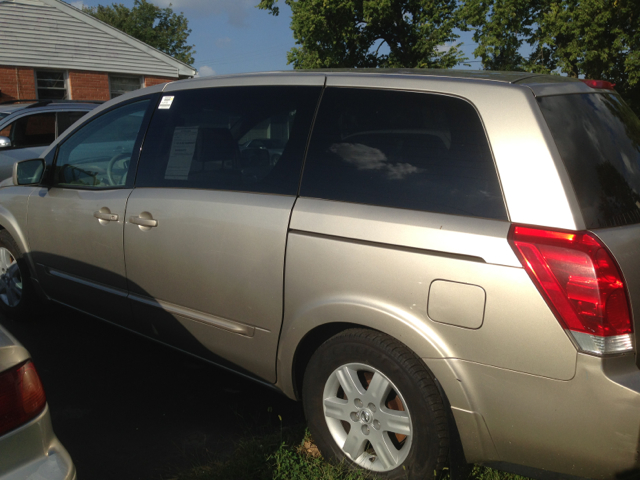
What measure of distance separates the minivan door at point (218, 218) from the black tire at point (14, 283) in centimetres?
146

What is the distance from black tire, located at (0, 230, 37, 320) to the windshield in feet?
13.0

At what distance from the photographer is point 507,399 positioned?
2.17 m

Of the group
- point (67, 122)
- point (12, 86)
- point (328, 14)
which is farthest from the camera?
point (328, 14)

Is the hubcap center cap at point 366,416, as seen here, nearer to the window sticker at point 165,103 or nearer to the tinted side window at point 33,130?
the window sticker at point 165,103

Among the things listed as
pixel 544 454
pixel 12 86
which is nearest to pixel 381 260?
A: pixel 544 454

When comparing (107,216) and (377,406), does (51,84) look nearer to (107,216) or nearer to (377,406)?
(107,216)

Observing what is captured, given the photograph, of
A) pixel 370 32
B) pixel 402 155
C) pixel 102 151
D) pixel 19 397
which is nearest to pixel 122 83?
pixel 370 32

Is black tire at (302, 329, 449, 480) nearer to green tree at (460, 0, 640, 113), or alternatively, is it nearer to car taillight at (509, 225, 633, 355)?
car taillight at (509, 225, 633, 355)

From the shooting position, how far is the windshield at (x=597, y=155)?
216 cm

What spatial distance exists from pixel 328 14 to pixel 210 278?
24201mm

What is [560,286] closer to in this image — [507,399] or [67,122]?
[507,399]

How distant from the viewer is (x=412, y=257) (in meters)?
2.33

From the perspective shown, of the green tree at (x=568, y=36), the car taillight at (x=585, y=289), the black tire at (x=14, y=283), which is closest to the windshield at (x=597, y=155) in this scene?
the car taillight at (x=585, y=289)

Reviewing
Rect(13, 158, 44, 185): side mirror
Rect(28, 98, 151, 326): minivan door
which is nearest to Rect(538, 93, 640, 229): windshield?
Rect(28, 98, 151, 326): minivan door
